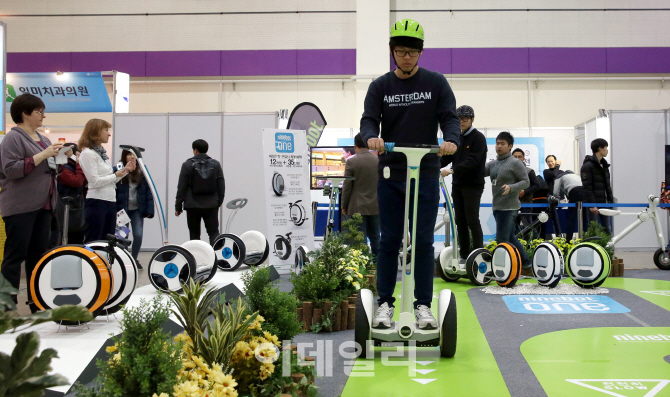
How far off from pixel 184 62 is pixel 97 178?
923cm

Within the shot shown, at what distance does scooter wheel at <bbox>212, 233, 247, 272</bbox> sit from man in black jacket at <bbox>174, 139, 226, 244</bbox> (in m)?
Answer: 0.13

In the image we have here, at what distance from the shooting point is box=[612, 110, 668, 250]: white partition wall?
914 centimetres

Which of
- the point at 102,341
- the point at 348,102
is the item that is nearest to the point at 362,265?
the point at 102,341

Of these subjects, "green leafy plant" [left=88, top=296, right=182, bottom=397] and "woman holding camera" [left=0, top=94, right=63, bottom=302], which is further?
"woman holding camera" [left=0, top=94, right=63, bottom=302]

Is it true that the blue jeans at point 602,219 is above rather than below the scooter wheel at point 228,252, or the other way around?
above

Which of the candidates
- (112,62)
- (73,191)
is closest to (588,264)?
(73,191)

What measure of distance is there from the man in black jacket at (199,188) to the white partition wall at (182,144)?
12.0 feet

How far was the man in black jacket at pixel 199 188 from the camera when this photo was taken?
5426 mm

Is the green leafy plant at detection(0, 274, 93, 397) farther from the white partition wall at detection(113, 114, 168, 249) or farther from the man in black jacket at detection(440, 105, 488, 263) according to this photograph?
the white partition wall at detection(113, 114, 168, 249)

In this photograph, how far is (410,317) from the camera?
2.57 m

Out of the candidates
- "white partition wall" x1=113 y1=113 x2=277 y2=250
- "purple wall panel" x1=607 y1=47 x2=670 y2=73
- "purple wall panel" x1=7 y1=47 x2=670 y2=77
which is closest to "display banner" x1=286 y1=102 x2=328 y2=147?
"white partition wall" x1=113 y1=113 x2=277 y2=250

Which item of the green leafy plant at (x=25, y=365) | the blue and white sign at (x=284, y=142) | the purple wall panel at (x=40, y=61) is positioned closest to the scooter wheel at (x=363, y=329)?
the green leafy plant at (x=25, y=365)

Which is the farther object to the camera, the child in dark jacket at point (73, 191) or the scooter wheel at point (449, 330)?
the child in dark jacket at point (73, 191)

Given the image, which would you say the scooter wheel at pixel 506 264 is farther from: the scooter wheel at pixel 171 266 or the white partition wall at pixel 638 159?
the white partition wall at pixel 638 159
